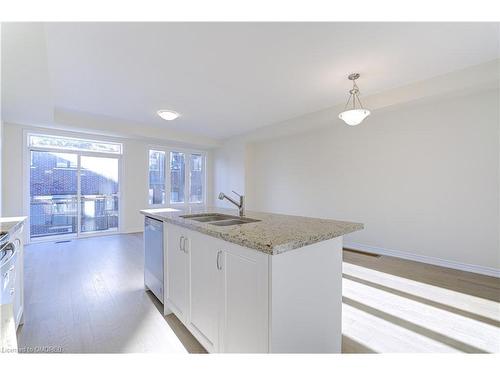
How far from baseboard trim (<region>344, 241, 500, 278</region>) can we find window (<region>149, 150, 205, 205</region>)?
458cm

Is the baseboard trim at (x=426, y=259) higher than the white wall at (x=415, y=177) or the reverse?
the reverse

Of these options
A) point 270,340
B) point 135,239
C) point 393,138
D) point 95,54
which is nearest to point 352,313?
point 270,340

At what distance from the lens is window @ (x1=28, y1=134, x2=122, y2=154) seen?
457cm

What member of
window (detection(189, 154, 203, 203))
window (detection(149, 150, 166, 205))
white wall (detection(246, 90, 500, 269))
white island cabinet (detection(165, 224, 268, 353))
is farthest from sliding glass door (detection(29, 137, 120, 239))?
white wall (detection(246, 90, 500, 269))

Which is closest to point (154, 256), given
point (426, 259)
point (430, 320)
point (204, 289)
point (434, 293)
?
point (204, 289)

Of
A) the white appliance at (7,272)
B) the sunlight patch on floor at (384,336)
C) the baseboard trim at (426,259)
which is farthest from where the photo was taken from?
the baseboard trim at (426,259)

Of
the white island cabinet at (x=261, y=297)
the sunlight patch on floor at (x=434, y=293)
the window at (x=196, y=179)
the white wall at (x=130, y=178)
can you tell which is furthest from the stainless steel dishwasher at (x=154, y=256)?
the window at (x=196, y=179)

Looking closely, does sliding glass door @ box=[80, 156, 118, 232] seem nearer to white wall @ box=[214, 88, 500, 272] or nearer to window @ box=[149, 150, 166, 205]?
window @ box=[149, 150, 166, 205]

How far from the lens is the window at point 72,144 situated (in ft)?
15.0

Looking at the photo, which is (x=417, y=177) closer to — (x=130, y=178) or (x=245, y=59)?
(x=245, y=59)

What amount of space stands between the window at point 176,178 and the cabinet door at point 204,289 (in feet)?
16.4

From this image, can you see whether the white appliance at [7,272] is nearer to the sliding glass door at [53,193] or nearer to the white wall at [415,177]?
the sliding glass door at [53,193]
